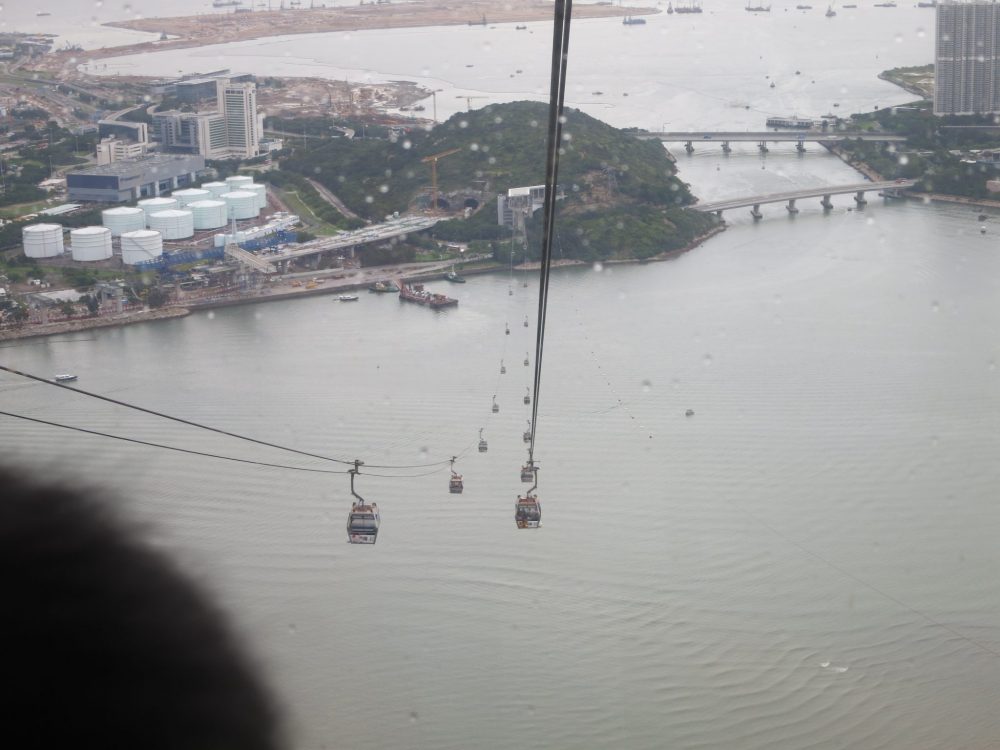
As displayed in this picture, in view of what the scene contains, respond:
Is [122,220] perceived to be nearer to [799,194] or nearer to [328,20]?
[799,194]

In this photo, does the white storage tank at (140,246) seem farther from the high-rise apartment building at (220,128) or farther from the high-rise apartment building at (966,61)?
the high-rise apartment building at (966,61)

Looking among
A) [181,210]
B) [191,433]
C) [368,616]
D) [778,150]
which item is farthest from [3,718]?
[778,150]

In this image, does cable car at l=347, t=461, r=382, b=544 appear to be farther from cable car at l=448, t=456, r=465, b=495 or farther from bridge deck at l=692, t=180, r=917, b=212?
bridge deck at l=692, t=180, r=917, b=212

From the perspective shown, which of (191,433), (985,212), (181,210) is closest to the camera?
(191,433)

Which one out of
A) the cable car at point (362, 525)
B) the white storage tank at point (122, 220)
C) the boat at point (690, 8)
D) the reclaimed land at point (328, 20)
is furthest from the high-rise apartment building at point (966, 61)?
the cable car at point (362, 525)

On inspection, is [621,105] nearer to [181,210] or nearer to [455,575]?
[181,210]

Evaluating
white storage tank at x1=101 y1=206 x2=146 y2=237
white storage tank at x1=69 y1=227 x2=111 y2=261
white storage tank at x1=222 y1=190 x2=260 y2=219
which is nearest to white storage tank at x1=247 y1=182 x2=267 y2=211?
white storage tank at x1=222 y1=190 x2=260 y2=219

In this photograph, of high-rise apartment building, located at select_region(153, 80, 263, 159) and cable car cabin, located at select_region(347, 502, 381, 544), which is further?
high-rise apartment building, located at select_region(153, 80, 263, 159)
